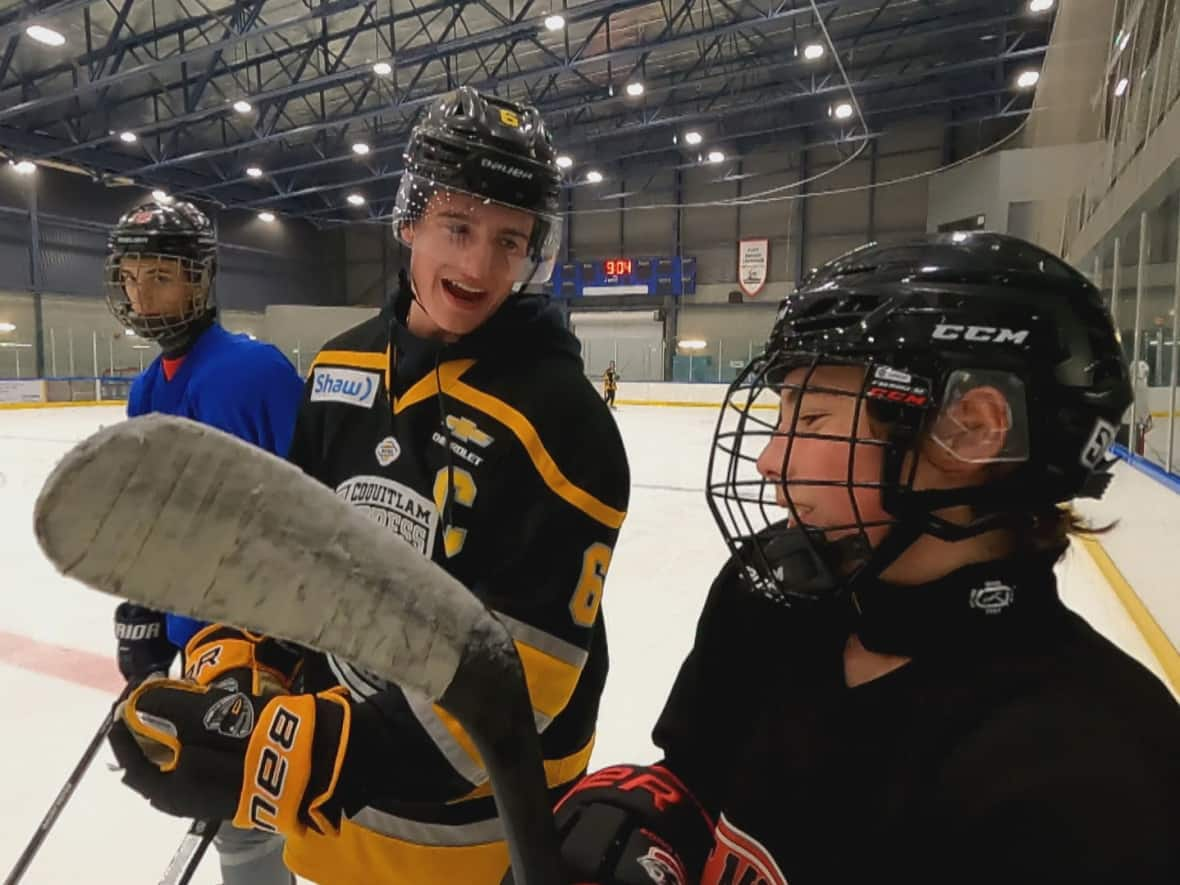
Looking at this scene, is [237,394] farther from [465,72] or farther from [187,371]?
[465,72]

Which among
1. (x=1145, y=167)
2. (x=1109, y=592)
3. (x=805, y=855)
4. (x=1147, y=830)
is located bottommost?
(x=1109, y=592)

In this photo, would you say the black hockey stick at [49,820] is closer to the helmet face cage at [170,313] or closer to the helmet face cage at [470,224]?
the helmet face cage at [170,313]

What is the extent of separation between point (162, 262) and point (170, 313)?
0.11 m

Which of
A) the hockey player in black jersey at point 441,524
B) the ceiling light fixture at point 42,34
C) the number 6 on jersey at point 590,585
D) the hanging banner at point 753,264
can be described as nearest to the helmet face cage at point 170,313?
the hockey player in black jersey at point 441,524

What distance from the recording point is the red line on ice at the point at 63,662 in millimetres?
2291

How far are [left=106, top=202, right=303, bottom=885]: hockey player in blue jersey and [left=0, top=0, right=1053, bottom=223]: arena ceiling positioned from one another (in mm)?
8664

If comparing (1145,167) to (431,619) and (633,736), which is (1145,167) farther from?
(431,619)

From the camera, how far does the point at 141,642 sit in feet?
4.11

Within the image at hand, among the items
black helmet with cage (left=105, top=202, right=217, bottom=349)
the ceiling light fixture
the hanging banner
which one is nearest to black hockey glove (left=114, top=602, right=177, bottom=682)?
black helmet with cage (left=105, top=202, right=217, bottom=349)

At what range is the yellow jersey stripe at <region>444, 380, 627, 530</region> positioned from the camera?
0.77 m

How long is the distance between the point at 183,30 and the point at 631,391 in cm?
916

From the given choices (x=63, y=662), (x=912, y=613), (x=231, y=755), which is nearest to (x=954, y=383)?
Result: (x=912, y=613)

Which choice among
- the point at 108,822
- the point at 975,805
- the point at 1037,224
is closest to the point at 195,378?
the point at 108,822

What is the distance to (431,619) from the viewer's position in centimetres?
39
